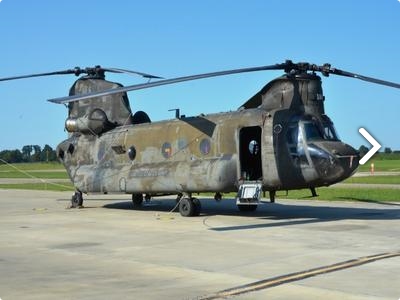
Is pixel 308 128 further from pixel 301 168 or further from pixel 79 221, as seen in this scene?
pixel 79 221

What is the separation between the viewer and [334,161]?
617 inches

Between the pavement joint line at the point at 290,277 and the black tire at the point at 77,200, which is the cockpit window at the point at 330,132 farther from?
the black tire at the point at 77,200

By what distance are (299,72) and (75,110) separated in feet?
33.2

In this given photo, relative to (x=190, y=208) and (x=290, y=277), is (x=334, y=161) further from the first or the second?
(x=290, y=277)

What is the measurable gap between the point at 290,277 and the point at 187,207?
9860mm

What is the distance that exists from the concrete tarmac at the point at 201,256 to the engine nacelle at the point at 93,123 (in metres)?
4.26

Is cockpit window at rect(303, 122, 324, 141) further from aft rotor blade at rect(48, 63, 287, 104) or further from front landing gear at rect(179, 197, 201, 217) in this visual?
front landing gear at rect(179, 197, 201, 217)

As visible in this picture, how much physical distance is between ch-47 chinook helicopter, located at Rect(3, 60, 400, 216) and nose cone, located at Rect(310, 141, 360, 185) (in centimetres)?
3

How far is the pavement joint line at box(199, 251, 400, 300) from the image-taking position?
7.33 metres

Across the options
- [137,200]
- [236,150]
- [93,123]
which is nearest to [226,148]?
[236,150]

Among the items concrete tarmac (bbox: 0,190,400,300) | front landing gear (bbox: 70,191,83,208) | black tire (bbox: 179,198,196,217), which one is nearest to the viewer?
concrete tarmac (bbox: 0,190,400,300)

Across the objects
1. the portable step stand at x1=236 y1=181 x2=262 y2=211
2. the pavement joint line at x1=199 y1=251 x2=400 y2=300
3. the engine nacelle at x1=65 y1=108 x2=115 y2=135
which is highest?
the engine nacelle at x1=65 y1=108 x2=115 y2=135

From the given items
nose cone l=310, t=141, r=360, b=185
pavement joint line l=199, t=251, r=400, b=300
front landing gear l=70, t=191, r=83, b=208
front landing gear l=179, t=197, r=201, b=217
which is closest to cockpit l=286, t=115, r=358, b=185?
nose cone l=310, t=141, r=360, b=185

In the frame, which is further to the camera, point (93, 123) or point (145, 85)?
point (93, 123)
